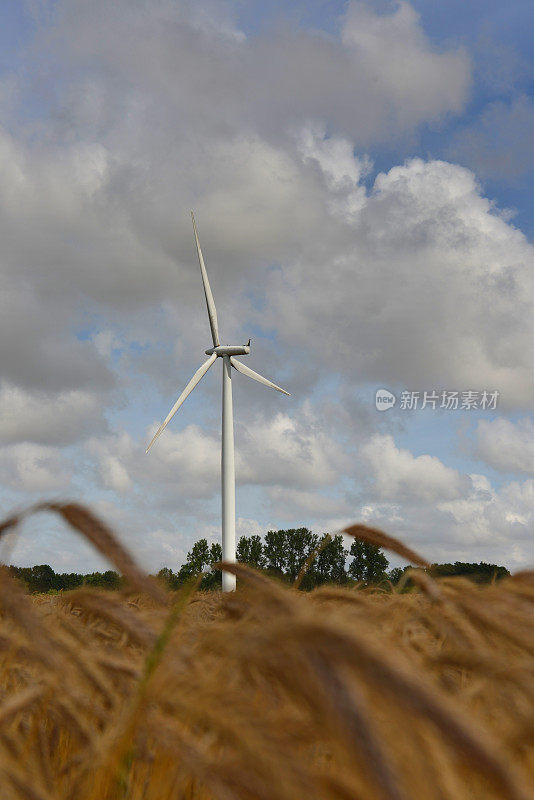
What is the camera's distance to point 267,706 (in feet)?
6.57

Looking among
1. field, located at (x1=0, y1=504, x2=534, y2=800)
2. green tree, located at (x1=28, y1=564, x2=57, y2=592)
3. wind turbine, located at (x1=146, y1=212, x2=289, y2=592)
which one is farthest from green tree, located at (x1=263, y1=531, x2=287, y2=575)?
field, located at (x1=0, y1=504, x2=534, y2=800)

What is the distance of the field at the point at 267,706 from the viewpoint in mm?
973

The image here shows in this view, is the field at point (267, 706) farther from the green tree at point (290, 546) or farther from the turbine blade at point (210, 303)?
the green tree at point (290, 546)

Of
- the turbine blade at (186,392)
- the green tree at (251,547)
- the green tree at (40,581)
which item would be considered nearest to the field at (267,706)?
the green tree at (40,581)

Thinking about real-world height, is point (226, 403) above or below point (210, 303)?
below

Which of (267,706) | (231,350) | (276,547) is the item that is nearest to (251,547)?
(276,547)

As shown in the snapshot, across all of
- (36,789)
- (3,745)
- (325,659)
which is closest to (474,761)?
(325,659)

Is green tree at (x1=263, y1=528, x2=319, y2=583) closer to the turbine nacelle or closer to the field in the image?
the turbine nacelle

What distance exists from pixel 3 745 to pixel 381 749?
133 cm

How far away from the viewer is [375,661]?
3.18 feet

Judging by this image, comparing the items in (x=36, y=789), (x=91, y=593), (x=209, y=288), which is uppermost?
(x=209, y=288)

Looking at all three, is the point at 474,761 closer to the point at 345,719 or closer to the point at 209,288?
the point at 345,719

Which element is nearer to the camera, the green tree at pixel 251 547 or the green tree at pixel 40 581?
the green tree at pixel 40 581

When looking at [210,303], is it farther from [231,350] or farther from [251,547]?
[251,547]
